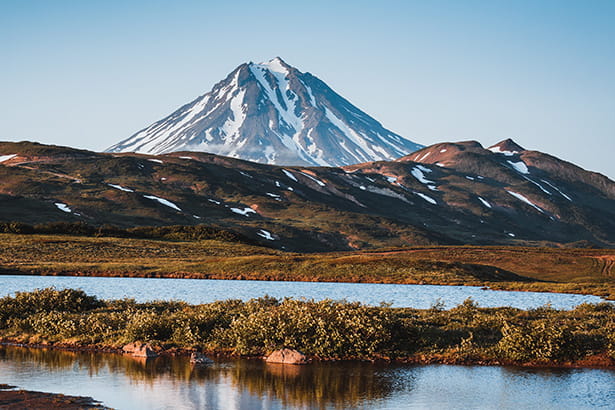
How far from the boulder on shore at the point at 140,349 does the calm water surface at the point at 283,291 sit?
62.8 feet

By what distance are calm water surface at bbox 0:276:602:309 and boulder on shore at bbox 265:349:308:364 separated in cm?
2117

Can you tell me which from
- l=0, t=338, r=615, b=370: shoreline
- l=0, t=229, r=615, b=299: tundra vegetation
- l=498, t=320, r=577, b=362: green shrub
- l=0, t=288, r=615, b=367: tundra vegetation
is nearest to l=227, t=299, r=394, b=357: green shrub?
l=0, t=288, r=615, b=367: tundra vegetation

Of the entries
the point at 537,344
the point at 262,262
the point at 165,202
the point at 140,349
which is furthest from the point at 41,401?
the point at 165,202

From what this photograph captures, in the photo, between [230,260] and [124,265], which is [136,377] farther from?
[230,260]

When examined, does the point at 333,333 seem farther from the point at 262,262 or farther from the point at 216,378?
the point at 262,262

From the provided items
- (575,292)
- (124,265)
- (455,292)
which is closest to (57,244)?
(124,265)

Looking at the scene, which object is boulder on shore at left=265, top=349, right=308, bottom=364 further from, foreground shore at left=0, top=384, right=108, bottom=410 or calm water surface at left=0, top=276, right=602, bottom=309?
calm water surface at left=0, top=276, right=602, bottom=309

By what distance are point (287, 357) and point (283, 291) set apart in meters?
33.7

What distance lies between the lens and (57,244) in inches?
3752

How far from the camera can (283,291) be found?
2445 inches

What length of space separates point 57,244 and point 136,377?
74.1m

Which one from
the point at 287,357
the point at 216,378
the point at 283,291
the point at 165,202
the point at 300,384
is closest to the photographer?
the point at 300,384

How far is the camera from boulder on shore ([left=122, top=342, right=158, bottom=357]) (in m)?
29.7

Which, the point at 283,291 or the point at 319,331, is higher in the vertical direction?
the point at 283,291
